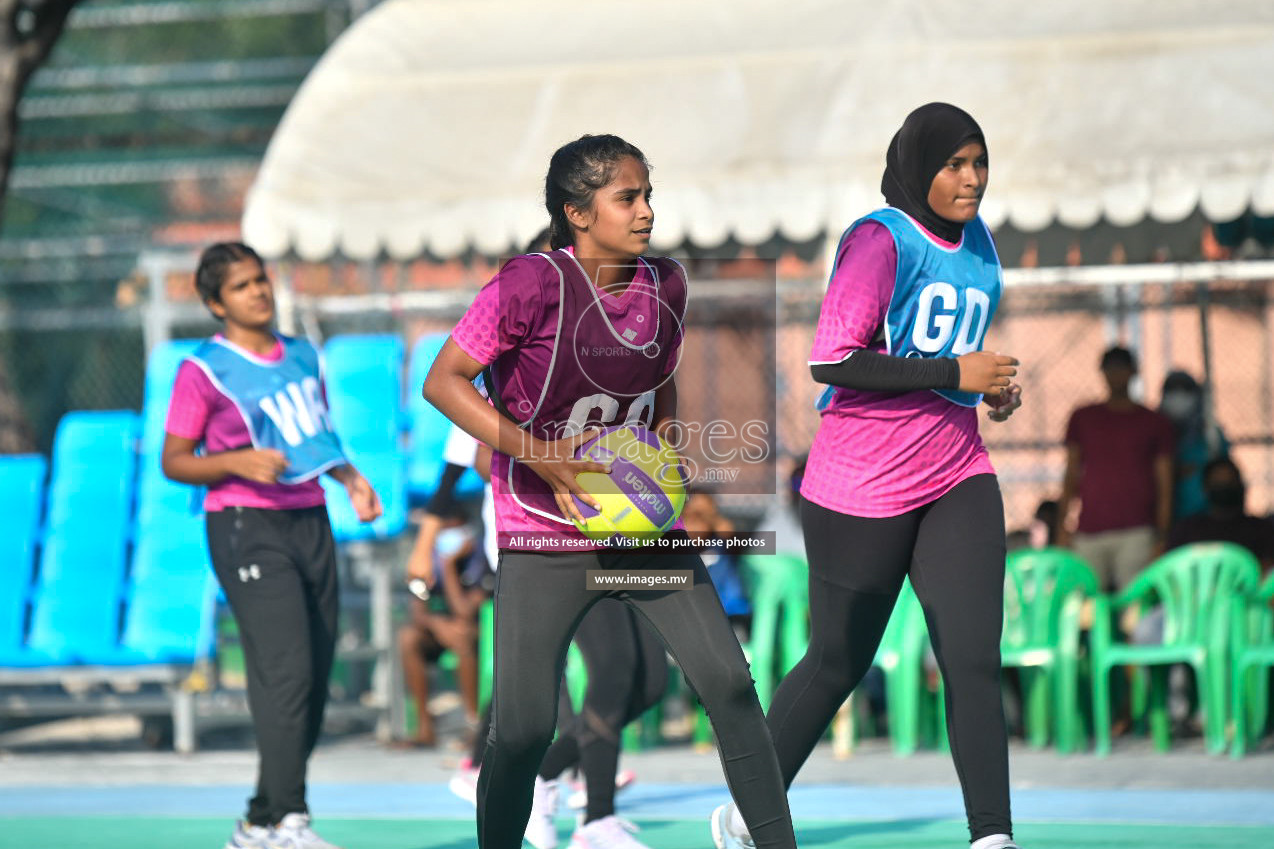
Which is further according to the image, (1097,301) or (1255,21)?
(1097,301)

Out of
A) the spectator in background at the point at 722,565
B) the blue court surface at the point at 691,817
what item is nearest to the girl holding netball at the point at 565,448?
the blue court surface at the point at 691,817

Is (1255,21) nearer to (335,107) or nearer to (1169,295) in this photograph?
(1169,295)

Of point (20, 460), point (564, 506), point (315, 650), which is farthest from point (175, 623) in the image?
point (564, 506)

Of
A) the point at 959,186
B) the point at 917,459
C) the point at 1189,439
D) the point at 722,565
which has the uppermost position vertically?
the point at 959,186

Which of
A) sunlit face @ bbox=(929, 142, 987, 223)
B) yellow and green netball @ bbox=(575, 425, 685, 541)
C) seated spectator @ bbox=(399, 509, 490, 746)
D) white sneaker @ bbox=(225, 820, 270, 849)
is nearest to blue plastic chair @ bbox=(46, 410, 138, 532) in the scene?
seated spectator @ bbox=(399, 509, 490, 746)

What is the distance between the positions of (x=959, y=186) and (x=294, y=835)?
294 centimetres

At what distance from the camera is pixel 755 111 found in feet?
34.2

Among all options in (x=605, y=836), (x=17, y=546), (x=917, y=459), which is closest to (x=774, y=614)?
(x=605, y=836)

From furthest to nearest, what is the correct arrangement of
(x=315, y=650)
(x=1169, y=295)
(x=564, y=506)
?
1. (x=1169, y=295)
2. (x=315, y=650)
3. (x=564, y=506)

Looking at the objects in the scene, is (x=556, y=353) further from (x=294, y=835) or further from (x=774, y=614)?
(x=774, y=614)

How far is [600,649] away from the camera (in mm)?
6543

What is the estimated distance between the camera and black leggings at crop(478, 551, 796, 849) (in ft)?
15.2

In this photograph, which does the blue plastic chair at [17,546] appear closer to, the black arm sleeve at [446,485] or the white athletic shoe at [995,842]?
the black arm sleeve at [446,485]

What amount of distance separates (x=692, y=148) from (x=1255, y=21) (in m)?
2.94
